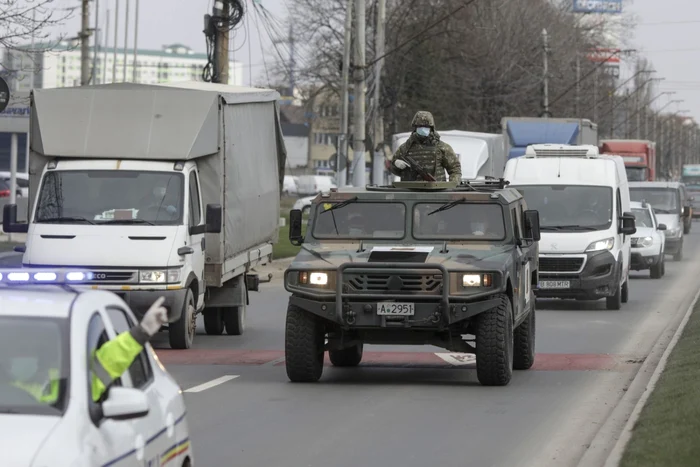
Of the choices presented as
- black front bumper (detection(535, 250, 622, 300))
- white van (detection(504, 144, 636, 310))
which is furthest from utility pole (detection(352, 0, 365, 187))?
black front bumper (detection(535, 250, 622, 300))

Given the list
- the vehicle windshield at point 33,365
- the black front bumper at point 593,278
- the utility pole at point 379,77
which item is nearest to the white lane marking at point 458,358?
the black front bumper at point 593,278

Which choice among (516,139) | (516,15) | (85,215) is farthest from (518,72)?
(85,215)

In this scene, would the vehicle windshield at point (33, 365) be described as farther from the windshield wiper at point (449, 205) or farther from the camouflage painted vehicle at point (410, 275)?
the windshield wiper at point (449, 205)

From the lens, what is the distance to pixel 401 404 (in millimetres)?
12125

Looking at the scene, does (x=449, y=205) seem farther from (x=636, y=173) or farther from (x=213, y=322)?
(x=636, y=173)

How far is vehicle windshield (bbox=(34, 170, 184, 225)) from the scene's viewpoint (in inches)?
632

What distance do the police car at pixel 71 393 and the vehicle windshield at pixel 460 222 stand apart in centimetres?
746

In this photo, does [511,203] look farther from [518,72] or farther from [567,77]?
[567,77]

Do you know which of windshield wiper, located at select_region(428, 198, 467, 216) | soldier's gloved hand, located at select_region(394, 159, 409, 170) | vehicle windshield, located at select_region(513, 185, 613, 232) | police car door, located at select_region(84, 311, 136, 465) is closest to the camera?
police car door, located at select_region(84, 311, 136, 465)

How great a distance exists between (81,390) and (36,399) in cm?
19

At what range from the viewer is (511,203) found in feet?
47.2

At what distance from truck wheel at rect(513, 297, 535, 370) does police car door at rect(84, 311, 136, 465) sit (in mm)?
9000

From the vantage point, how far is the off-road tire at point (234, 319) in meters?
18.9

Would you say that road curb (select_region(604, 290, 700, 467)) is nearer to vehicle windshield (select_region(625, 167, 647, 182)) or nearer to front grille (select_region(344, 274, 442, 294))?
front grille (select_region(344, 274, 442, 294))
